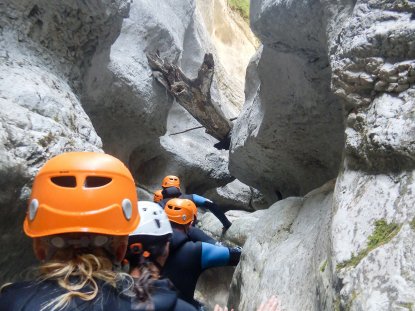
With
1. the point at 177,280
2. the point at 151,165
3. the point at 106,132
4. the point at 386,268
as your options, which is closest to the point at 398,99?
the point at 386,268

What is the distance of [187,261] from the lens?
2.68 m

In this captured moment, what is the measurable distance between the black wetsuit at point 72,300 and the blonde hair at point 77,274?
1cm

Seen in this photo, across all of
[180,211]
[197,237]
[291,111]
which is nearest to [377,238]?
[180,211]

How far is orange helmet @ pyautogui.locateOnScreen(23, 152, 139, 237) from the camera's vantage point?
128 centimetres

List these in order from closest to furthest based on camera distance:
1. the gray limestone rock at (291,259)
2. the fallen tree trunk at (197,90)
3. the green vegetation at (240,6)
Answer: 1. the gray limestone rock at (291,259)
2. the fallen tree trunk at (197,90)
3. the green vegetation at (240,6)

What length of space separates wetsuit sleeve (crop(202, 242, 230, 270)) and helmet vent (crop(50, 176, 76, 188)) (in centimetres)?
152

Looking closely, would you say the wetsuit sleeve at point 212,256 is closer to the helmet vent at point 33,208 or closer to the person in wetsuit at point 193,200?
the person in wetsuit at point 193,200

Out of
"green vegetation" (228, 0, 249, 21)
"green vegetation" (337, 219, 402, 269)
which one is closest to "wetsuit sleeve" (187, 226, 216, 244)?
"green vegetation" (337, 219, 402, 269)

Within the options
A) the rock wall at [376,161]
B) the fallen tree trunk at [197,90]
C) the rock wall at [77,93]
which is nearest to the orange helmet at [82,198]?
the rock wall at [376,161]

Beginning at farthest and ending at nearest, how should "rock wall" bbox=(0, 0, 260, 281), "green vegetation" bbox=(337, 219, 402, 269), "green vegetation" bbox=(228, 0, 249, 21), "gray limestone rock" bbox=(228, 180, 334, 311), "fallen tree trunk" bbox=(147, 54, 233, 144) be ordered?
"green vegetation" bbox=(228, 0, 249, 21)
"fallen tree trunk" bbox=(147, 54, 233, 144)
"rock wall" bbox=(0, 0, 260, 281)
"gray limestone rock" bbox=(228, 180, 334, 311)
"green vegetation" bbox=(337, 219, 402, 269)

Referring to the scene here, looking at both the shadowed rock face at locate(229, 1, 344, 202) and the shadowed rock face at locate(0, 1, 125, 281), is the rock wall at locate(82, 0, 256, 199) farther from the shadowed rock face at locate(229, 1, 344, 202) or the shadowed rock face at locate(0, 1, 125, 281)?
the shadowed rock face at locate(229, 1, 344, 202)

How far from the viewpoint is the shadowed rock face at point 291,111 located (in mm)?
3396

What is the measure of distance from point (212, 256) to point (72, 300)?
5.74ft

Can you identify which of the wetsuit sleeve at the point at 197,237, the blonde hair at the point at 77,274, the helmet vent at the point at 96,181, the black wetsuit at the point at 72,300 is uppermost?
the helmet vent at the point at 96,181
